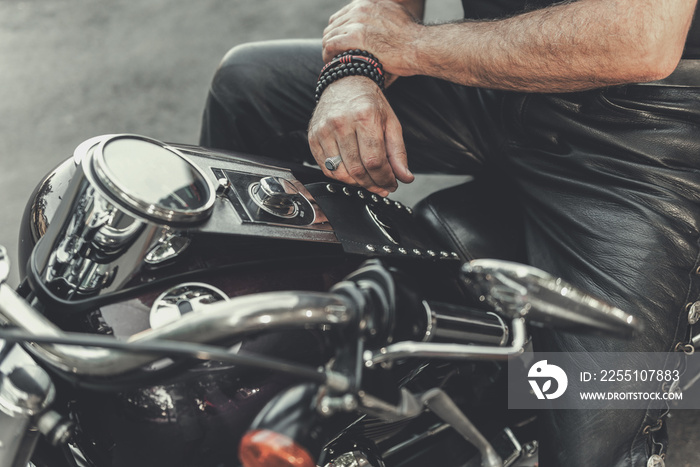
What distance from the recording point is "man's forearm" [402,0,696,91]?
92 centimetres

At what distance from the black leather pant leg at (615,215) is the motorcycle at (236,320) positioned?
0.14m

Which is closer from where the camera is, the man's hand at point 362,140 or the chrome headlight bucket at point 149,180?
the chrome headlight bucket at point 149,180

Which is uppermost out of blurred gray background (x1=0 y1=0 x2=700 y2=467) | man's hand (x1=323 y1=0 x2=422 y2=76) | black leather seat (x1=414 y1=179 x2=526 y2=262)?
man's hand (x1=323 y1=0 x2=422 y2=76)

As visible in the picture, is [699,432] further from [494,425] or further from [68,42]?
[68,42]

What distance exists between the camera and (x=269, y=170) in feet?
2.93

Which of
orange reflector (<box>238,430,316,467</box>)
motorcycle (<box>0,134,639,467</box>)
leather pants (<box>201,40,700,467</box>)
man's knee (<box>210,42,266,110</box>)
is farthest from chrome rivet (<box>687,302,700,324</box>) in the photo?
man's knee (<box>210,42,266,110</box>)

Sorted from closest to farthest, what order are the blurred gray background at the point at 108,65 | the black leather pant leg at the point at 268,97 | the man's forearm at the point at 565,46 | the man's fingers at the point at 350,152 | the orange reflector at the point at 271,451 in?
the orange reflector at the point at 271,451
the man's forearm at the point at 565,46
the man's fingers at the point at 350,152
the black leather pant leg at the point at 268,97
the blurred gray background at the point at 108,65

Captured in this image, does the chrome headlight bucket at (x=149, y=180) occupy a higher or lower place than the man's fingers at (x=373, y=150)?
higher

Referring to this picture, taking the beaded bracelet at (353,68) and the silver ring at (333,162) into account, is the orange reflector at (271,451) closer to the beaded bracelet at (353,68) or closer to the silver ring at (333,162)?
the silver ring at (333,162)

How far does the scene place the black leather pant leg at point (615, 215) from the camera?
0.94m

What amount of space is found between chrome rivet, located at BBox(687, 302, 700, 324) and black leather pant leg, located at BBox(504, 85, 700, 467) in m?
0.01

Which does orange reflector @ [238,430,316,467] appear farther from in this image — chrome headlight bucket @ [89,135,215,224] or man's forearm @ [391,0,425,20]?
man's forearm @ [391,0,425,20]

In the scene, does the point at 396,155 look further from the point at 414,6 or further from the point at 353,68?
the point at 414,6

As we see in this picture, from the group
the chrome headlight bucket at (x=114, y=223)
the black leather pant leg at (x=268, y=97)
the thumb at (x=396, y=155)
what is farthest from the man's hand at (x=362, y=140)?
the chrome headlight bucket at (x=114, y=223)
